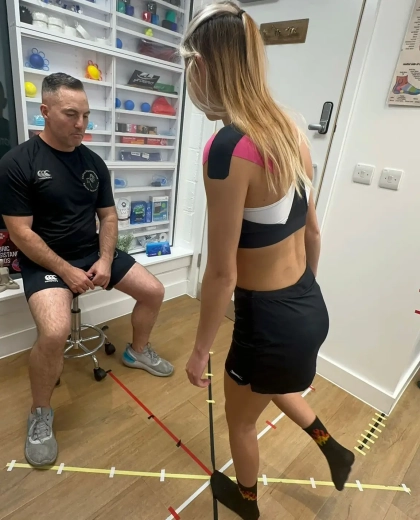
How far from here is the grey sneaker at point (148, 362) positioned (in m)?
1.86

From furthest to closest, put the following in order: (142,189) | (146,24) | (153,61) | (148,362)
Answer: (142,189)
(153,61)
(146,24)
(148,362)

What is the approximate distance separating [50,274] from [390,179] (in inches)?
62.1

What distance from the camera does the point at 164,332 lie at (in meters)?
2.24

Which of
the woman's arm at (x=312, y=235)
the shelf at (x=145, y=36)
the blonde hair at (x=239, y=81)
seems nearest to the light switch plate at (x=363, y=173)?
the woman's arm at (x=312, y=235)

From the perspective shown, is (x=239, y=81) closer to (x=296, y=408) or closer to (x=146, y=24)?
(x=296, y=408)

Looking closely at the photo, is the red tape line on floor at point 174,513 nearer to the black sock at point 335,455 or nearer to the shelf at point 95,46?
the black sock at point 335,455

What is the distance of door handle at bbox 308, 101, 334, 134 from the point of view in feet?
5.70

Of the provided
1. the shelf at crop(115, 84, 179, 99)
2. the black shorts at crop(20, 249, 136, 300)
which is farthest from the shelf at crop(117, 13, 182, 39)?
the black shorts at crop(20, 249, 136, 300)

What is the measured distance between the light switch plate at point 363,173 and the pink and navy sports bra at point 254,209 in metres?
0.91

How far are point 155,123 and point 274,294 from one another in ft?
6.10

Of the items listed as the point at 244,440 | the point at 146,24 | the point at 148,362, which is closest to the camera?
the point at 244,440

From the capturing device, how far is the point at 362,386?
6.03 feet

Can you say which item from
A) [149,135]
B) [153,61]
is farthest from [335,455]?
[153,61]

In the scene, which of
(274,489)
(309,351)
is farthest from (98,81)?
(274,489)
